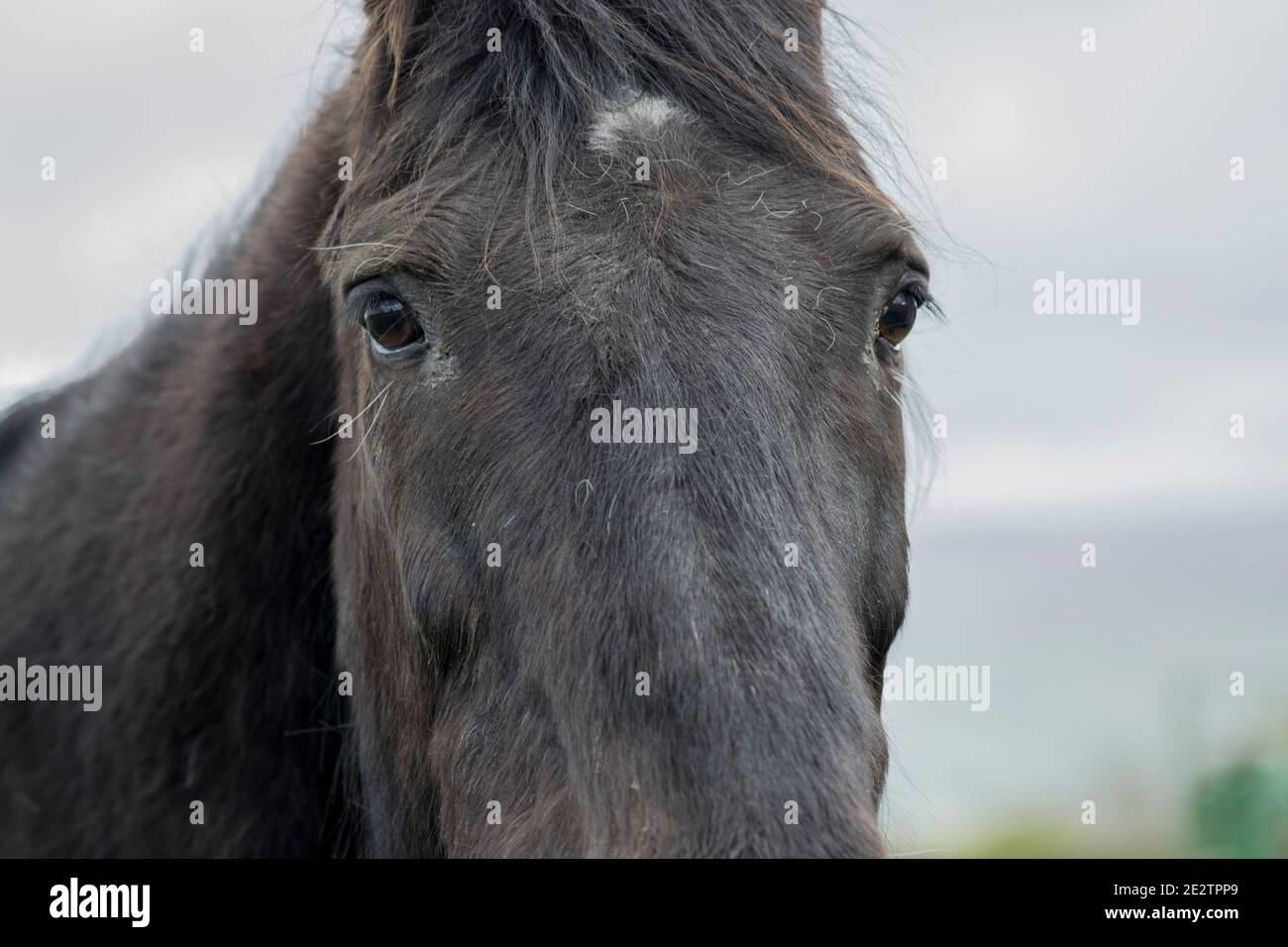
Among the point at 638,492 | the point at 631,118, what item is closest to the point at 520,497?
the point at 638,492

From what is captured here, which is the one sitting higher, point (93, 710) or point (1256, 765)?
point (93, 710)

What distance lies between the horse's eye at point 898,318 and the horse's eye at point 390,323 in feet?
4.24

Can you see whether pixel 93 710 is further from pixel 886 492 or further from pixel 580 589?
pixel 886 492

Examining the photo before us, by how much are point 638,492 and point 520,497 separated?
→ 1.22 feet

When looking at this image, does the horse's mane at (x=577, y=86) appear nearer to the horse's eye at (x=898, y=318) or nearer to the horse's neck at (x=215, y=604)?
the horse's eye at (x=898, y=318)

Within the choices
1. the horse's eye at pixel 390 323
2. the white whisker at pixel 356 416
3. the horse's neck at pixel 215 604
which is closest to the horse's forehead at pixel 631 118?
the horse's eye at pixel 390 323

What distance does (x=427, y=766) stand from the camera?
3.46 metres

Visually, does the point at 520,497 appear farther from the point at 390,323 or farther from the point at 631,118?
the point at 631,118

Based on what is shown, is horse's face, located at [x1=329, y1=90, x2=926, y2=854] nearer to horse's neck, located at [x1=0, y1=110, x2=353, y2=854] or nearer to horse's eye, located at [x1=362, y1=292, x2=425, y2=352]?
horse's eye, located at [x1=362, y1=292, x2=425, y2=352]

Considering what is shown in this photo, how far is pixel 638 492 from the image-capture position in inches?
106
